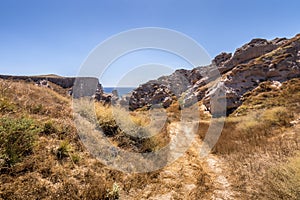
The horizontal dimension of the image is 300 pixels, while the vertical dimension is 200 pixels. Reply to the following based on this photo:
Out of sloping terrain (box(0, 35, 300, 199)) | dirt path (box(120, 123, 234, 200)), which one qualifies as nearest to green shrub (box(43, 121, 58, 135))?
sloping terrain (box(0, 35, 300, 199))

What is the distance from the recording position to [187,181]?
18.2 feet

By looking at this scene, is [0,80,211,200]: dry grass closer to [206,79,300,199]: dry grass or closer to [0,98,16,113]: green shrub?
[0,98,16,113]: green shrub

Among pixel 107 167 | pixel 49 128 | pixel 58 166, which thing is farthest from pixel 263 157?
pixel 49 128

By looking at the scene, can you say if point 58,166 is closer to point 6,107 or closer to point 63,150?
point 63,150

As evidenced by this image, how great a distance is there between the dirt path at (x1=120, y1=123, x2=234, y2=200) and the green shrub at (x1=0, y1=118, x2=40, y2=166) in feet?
8.05

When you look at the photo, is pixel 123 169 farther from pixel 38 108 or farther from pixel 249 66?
pixel 249 66

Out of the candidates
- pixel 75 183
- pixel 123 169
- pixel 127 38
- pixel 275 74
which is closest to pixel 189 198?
pixel 123 169

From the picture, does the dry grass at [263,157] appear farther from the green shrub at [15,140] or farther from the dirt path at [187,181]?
the green shrub at [15,140]

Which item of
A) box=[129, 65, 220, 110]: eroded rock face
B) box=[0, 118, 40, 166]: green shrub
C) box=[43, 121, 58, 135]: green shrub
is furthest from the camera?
box=[129, 65, 220, 110]: eroded rock face

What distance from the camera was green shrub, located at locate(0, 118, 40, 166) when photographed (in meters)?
3.90

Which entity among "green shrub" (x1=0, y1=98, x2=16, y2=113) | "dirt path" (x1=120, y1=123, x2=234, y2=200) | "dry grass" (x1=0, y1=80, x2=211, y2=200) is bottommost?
"dirt path" (x1=120, y1=123, x2=234, y2=200)

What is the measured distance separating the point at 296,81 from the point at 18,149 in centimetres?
3367

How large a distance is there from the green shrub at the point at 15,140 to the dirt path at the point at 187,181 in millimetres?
2453

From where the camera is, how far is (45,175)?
4082mm
